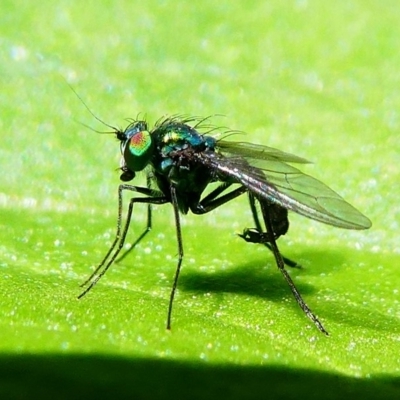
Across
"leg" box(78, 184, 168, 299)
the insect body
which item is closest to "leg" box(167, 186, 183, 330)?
the insect body

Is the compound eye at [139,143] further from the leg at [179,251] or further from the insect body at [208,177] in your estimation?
the leg at [179,251]

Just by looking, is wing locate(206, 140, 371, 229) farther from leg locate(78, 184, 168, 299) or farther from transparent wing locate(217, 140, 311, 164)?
leg locate(78, 184, 168, 299)

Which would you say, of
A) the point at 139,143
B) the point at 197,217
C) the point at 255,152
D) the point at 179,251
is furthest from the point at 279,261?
the point at 139,143

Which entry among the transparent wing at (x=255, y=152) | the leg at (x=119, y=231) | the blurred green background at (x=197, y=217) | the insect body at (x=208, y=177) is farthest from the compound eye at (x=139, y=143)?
the blurred green background at (x=197, y=217)

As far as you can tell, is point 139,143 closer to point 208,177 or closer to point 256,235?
point 208,177

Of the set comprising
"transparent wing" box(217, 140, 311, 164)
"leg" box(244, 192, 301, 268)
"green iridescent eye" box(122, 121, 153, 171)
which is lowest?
"leg" box(244, 192, 301, 268)

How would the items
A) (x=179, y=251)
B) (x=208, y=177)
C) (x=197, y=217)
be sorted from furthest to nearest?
(x=197, y=217) → (x=208, y=177) → (x=179, y=251)

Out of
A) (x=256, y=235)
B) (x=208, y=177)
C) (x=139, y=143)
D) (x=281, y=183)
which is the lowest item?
(x=256, y=235)

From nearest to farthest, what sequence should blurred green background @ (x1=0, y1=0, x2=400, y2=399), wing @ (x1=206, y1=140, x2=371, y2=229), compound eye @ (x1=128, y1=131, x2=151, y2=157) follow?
blurred green background @ (x1=0, y1=0, x2=400, y2=399)
wing @ (x1=206, y1=140, x2=371, y2=229)
compound eye @ (x1=128, y1=131, x2=151, y2=157)
